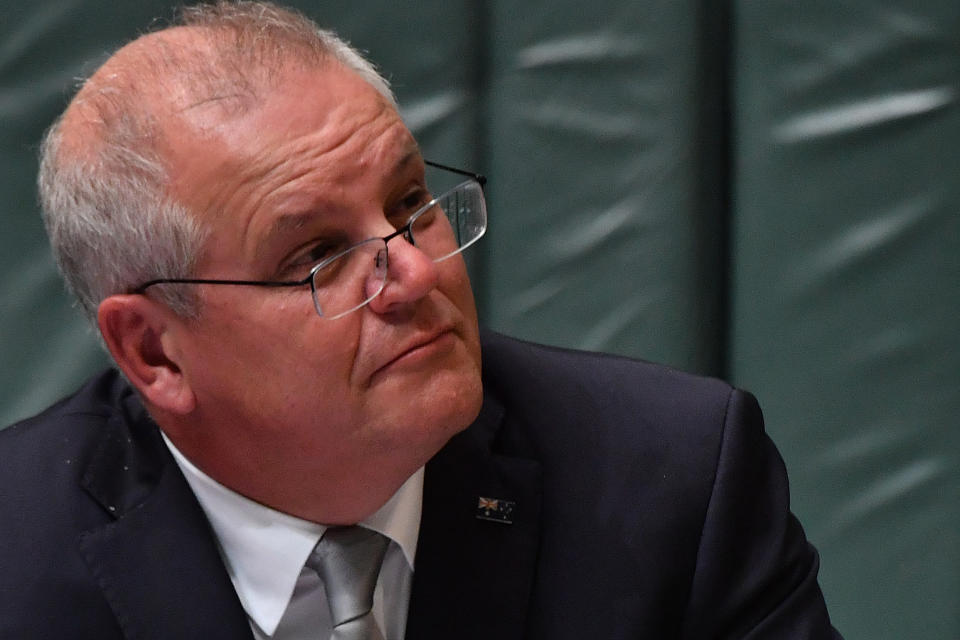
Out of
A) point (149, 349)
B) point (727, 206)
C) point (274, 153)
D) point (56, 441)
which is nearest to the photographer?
point (274, 153)

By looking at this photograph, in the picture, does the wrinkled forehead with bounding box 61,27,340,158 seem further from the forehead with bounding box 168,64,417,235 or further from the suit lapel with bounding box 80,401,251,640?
the suit lapel with bounding box 80,401,251,640

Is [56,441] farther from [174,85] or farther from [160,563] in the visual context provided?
[174,85]

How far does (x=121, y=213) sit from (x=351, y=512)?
1.25 ft

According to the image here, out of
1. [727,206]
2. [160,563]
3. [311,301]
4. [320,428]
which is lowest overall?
[727,206]

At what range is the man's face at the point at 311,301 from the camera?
4.23 ft

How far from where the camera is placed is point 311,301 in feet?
4.27

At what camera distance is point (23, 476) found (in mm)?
1520

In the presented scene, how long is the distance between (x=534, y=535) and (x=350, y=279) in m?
0.37

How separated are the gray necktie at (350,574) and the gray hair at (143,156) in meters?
0.29

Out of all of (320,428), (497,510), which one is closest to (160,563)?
(320,428)

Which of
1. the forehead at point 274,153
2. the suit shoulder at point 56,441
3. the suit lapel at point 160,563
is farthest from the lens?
the suit shoulder at point 56,441

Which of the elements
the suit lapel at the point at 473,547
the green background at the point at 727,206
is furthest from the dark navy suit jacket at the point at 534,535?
the green background at the point at 727,206

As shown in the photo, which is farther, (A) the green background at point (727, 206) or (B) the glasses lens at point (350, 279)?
(A) the green background at point (727, 206)

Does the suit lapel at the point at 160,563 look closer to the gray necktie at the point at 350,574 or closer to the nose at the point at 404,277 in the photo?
the gray necktie at the point at 350,574
